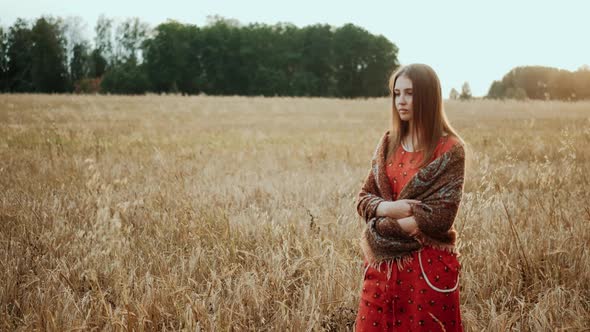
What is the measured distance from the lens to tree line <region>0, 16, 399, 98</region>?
55.3 meters

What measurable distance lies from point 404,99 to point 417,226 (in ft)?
1.87

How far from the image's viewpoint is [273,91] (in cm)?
5866

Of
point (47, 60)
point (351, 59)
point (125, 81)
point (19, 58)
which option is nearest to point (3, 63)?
point (19, 58)

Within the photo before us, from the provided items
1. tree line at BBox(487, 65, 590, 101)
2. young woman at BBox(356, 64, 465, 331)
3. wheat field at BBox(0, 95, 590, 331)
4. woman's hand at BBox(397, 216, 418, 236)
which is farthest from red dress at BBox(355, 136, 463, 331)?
tree line at BBox(487, 65, 590, 101)

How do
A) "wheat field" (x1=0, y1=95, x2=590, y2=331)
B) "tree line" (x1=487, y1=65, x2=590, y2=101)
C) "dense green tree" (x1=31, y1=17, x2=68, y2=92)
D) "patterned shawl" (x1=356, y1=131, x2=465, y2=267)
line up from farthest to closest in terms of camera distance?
"dense green tree" (x1=31, y1=17, x2=68, y2=92), "tree line" (x1=487, y1=65, x2=590, y2=101), "wheat field" (x1=0, y1=95, x2=590, y2=331), "patterned shawl" (x1=356, y1=131, x2=465, y2=267)

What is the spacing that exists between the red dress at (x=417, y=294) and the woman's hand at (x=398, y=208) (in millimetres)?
158

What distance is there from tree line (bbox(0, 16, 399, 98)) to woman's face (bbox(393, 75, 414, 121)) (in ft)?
166

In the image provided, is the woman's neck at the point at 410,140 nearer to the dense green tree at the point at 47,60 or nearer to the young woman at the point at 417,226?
the young woman at the point at 417,226

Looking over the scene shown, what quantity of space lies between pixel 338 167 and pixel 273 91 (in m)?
53.0

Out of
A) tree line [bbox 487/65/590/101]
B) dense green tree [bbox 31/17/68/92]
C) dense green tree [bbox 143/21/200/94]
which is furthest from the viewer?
dense green tree [bbox 143/21/200/94]

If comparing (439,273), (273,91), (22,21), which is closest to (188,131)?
(439,273)

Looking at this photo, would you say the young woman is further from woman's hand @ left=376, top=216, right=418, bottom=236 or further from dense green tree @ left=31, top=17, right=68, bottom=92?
dense green tree @ left=31, top=17, right=68, bottom=92

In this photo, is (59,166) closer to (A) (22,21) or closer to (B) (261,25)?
(A) (22,21)

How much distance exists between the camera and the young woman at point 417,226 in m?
1.79
